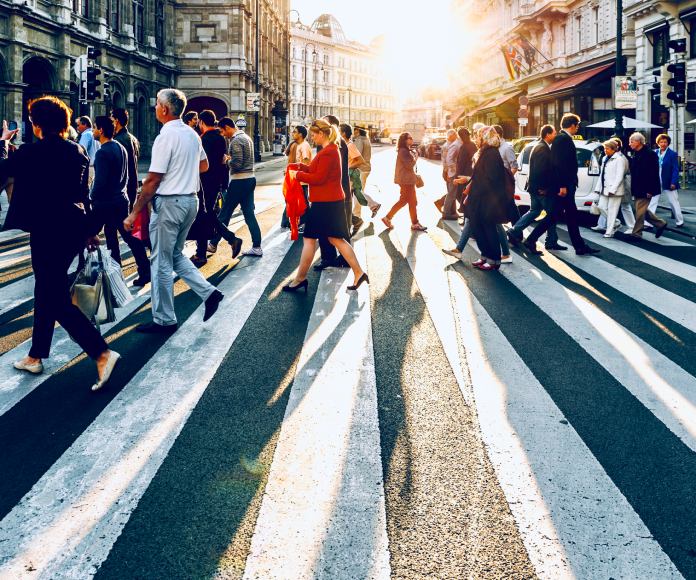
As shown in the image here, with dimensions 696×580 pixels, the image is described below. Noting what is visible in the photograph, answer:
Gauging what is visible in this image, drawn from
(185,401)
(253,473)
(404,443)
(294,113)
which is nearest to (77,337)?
(185,401)

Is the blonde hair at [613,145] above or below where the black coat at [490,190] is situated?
above

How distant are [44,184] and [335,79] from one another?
113340 millimetres

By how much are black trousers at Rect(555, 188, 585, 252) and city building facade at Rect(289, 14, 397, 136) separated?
88.4 m

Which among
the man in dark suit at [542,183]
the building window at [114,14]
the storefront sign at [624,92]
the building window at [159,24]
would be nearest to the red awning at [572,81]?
the storefront sign at [624,92]

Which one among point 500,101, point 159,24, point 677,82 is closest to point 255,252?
point 677,82

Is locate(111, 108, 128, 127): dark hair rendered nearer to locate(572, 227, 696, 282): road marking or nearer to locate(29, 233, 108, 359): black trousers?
locate(29, 233, 108, 359): black trousers

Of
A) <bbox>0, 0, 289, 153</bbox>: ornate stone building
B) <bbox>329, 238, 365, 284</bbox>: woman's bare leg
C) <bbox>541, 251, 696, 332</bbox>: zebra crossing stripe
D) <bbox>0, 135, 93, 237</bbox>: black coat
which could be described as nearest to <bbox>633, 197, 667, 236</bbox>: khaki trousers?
<bbox>541, 251, 696, 332</bbox>: zebra crossing stripe

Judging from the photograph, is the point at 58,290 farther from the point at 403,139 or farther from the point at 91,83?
the point at 91,83

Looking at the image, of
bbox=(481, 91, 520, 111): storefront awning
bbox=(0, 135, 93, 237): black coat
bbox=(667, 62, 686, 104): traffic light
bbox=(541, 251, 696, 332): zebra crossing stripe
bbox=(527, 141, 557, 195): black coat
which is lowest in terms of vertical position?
bbox=(541, 251, 696, 332): zebra crossing stripe

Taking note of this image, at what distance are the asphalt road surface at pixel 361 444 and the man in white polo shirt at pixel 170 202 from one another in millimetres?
257

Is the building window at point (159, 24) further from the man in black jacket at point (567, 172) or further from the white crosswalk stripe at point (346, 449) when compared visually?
the white crosswalk stripe at point (346, 449)

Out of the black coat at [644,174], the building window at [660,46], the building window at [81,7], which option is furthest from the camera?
the building window at [81,7]

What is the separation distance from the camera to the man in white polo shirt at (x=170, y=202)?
582 centimetres

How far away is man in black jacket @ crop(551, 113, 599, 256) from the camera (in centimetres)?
988
